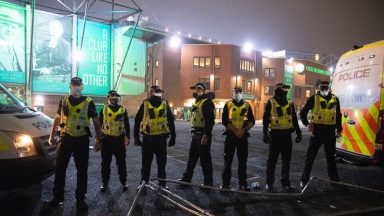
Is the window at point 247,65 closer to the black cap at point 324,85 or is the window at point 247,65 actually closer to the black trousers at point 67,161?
the black cap at point 324,85

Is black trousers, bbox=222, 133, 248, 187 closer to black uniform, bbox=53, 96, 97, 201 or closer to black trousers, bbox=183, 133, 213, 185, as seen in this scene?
black trousers, bbox=183, 133, 213, 185

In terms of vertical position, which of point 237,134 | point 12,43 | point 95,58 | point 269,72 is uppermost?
point 269,72

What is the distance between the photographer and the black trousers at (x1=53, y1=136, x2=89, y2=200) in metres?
4.98

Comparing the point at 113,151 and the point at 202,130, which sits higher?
the point at 202,130

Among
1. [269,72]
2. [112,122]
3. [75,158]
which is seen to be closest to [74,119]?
[75,158]

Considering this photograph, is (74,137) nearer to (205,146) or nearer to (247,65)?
(205,146)

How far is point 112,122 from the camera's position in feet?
19.9

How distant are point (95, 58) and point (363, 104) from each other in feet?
42.4

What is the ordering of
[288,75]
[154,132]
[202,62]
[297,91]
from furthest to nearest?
[297,91] < [288,75] < [202,62] < [154,132]

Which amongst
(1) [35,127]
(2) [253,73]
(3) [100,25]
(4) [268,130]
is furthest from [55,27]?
(2) [253,73]

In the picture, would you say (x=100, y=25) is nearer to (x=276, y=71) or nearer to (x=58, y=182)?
(x=58, y=182)

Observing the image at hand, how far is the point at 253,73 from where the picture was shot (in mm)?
45750

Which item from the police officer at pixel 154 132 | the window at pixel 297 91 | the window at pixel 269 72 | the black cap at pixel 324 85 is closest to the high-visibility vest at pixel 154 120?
the police officer at pixel 154 132

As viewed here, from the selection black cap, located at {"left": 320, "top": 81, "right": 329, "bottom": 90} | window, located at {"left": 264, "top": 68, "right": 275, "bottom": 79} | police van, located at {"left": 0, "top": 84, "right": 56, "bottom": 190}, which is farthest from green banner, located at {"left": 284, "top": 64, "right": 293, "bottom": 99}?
police van, located at {"left": 0, "top": 84, "right": 56, "bottom": 190}
